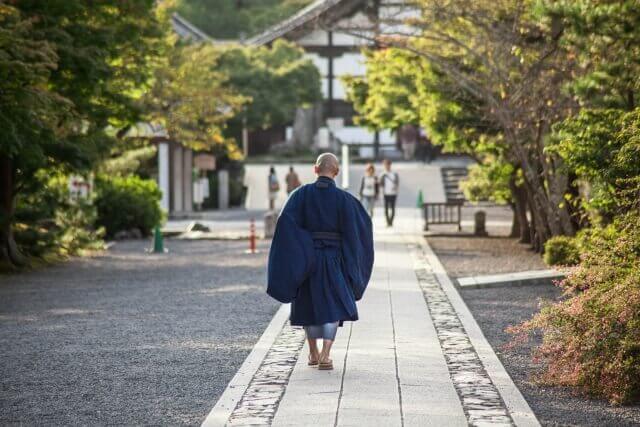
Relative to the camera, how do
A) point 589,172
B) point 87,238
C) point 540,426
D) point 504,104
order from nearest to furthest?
point 540,426
point 589,172
point 504,104
point 87,238

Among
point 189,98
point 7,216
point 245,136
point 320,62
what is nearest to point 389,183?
point 189,98

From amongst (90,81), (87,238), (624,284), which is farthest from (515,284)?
(87,238)

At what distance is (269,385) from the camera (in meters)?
9.38

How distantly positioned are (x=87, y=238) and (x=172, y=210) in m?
22.4

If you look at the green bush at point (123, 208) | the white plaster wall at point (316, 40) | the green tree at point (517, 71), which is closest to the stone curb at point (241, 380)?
the green tree at point (517, 71)

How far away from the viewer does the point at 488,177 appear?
95.5 ft

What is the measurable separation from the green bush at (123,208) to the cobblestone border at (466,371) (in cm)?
1935

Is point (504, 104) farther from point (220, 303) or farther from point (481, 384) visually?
point (481, 384)

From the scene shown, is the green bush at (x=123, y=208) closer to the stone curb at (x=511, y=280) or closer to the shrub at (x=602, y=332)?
the stone curb at (x=511, y=280)

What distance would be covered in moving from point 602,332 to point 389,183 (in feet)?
80.7

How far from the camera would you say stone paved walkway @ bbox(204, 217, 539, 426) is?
810 cm

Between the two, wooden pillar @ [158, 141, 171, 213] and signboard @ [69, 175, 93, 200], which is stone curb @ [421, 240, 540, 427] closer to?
signboard @ [69, 175, 93, 200]

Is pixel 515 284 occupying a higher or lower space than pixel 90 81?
lower

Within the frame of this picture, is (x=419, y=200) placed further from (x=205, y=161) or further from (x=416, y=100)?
(x=416, y=100)
